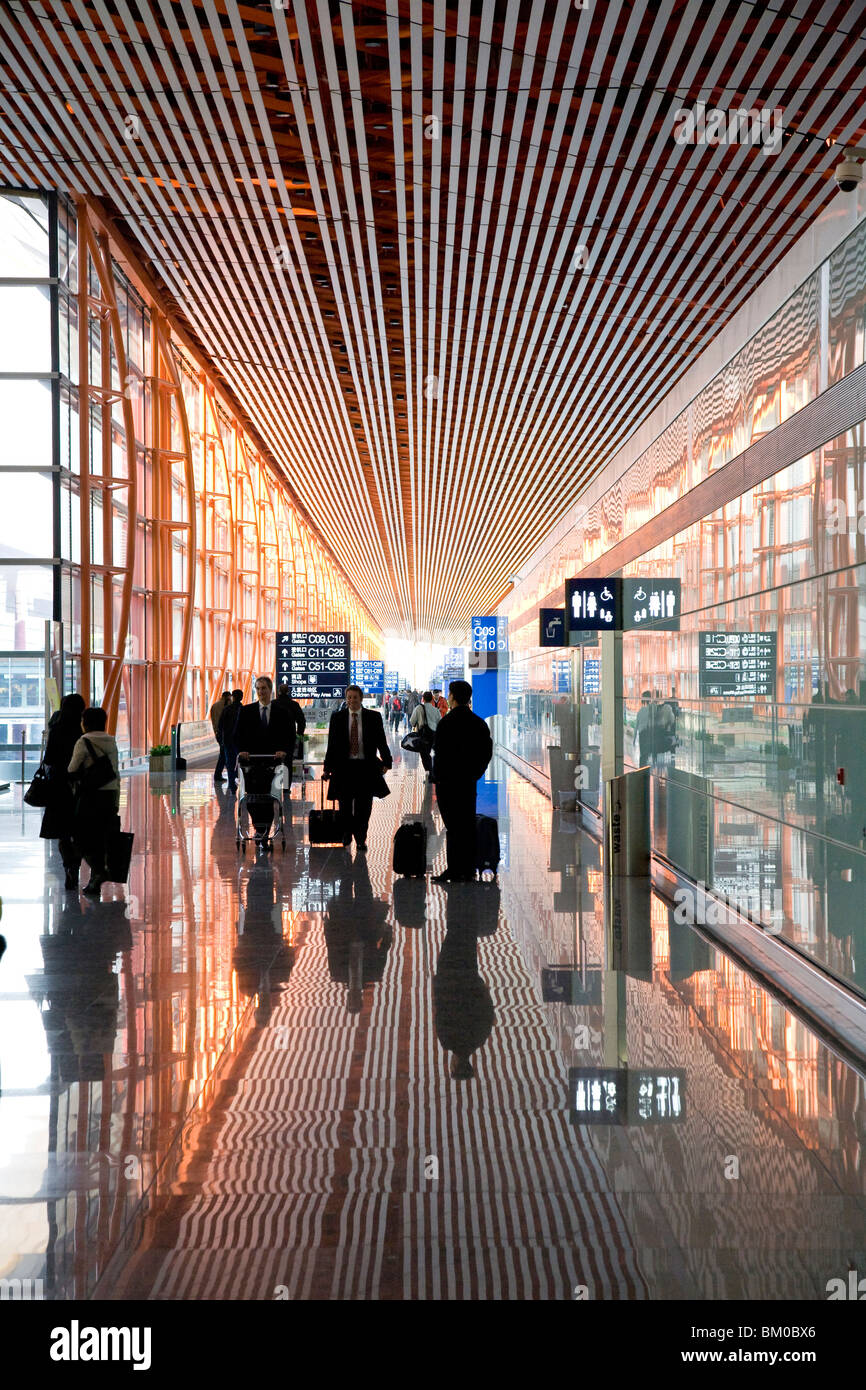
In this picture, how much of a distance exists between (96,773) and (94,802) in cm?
24

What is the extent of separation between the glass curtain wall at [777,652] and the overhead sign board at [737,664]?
0.20ft

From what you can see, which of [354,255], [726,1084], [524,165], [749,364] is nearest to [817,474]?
[749,364]

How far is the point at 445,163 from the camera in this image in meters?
12.8

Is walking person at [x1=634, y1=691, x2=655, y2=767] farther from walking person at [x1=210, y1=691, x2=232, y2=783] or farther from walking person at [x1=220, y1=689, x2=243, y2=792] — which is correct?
walking person at [x1=210, y1=691, x2=232, y2=783]

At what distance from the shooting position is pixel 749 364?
923 centimetres

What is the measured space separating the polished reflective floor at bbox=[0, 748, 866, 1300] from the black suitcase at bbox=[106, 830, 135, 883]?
949mm

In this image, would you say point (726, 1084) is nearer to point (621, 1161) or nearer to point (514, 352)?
point (621, 1161)

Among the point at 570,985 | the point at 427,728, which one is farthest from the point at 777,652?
the point at 427,728

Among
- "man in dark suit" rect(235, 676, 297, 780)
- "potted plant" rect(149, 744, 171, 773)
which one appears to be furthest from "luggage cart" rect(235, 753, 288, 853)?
"potted plant" rect(149, 744, 171, 773)

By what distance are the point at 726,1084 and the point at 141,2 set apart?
924cm

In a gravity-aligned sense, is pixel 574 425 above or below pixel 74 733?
above

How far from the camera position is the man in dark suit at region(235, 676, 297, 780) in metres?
12.8

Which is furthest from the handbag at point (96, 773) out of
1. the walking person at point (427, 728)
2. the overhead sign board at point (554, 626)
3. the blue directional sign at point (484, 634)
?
the blue directional sign at point (484, 634)

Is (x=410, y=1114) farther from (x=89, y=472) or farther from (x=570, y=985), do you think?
(x=89, y=472)
